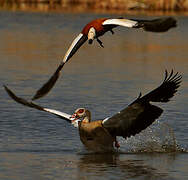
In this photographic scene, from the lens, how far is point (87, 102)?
49.5 feet

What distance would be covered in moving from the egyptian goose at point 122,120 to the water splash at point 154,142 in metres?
0.44

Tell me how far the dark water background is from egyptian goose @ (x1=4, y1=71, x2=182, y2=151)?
0.79 feet

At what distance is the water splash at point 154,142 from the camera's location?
11.7 metres

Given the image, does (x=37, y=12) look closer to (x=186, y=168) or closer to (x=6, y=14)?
(x=6, y=14)

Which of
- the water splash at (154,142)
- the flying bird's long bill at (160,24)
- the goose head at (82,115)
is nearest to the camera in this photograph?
the flying bird's long bill at (160,24)

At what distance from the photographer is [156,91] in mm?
10836

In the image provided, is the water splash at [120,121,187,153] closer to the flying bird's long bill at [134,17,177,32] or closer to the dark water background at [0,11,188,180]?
the dark water background at [0,11,188,180]

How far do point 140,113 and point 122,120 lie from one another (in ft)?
0.92

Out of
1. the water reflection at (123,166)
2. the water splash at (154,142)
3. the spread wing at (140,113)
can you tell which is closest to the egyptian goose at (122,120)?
the spread wing at (140,113)

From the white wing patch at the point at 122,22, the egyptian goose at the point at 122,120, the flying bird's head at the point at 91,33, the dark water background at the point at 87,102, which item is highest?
the white wing patch at the point at 122,22

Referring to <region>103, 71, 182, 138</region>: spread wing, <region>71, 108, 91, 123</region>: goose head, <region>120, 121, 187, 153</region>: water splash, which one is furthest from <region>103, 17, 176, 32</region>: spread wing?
<region>120, 121, 187, 153</region>: water splash

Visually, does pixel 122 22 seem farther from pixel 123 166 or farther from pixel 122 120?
pixel 123 166

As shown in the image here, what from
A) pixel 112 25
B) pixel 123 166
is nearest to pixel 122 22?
pixel 112 25

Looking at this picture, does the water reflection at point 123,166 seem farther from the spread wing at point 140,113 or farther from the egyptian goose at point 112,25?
the egyptian goose at point 112,25
